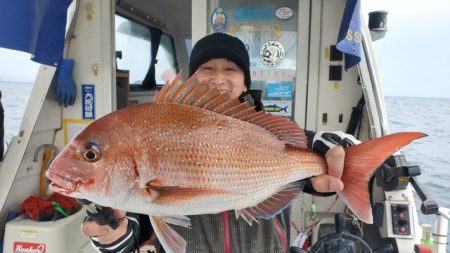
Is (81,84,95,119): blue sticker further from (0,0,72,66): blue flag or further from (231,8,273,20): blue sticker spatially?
(231,8,273,20): blue sticker

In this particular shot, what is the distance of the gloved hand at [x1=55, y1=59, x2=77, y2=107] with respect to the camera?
3662 millimetres

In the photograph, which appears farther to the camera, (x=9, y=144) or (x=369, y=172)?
(x=9, y=144)

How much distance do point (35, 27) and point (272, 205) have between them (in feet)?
6.99

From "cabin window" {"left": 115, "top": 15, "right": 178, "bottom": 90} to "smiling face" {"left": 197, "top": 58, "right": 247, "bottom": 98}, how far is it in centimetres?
348

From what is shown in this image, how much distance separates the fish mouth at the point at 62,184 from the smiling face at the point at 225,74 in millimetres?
725

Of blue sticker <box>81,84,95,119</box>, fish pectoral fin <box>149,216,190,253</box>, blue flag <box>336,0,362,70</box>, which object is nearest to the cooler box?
blue sticker <box>81,84,95,119</box>

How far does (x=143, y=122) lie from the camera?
3.74 feet

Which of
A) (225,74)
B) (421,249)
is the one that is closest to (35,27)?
(225,74)

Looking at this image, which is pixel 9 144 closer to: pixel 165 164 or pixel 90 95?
pixel 90 95

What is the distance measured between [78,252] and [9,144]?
104cm

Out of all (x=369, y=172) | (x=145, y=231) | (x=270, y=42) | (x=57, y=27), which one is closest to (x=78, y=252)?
(x=57, y=27)

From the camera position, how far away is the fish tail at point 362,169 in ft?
4.31

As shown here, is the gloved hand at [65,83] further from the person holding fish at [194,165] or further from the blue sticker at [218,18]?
the person holding fish at [194,165]

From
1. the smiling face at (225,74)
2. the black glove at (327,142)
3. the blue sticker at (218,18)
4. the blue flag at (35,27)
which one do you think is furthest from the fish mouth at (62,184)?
the blue sticker at (218,18)
